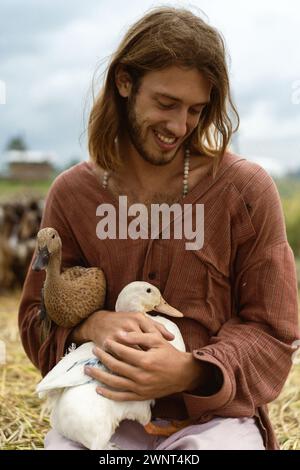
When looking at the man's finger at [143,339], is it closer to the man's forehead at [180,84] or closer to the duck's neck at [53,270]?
the duck's neck at [53,270]

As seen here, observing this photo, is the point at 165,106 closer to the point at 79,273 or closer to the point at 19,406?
the point at 79,273

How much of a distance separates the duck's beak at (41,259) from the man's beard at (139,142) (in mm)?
382

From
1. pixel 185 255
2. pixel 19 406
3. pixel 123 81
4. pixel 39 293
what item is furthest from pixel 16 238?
pixel 185 255

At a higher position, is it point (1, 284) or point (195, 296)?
point (195, 296)

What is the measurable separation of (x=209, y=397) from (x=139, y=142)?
695 mm

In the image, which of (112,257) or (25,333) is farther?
(25,333)

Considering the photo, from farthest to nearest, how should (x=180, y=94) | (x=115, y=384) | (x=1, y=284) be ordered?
(x=1, y=284) → (x=180, y=94) → (x=115, y=384)

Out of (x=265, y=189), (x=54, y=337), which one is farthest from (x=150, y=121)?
(x=54, y=337)

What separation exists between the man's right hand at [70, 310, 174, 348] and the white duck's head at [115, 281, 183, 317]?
0.07ft

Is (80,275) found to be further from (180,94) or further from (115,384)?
(180,94)

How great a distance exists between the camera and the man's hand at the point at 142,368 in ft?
5.41

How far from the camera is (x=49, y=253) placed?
1780 mm

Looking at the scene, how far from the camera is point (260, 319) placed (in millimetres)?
1838

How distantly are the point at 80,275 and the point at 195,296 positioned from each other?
1.00ft
